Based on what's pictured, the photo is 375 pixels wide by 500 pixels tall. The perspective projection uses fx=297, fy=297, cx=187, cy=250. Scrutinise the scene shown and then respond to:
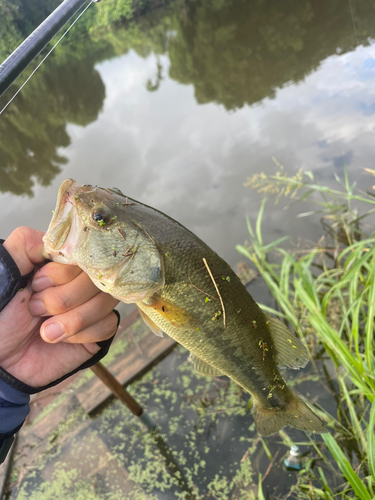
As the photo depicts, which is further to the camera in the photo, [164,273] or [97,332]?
[97,332]

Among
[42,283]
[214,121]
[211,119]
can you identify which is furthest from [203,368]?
[211,119]

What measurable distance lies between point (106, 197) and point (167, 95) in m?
11.8

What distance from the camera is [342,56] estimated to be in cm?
958

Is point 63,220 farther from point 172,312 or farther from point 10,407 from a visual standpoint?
point 10,407

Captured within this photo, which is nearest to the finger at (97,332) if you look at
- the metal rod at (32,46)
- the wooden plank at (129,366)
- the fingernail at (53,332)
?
the fingernail at (53,332)

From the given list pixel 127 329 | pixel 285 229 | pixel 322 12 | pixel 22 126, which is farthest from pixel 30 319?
pixel 322 12

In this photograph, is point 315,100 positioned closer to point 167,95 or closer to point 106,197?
point 167,95

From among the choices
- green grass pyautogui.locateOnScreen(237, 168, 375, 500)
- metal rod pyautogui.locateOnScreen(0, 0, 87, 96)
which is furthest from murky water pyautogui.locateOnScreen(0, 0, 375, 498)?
metal rod pyautogui.locateOnScreen(0, 0, 87, 96)

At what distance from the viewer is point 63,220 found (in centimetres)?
127

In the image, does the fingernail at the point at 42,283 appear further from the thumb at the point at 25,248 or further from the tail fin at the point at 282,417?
the tail fin at the point at 282,417

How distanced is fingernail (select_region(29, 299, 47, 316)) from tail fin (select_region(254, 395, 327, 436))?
1.31 meters

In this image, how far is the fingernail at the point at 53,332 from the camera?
4.42ft

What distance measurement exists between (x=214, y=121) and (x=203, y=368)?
8.56 m

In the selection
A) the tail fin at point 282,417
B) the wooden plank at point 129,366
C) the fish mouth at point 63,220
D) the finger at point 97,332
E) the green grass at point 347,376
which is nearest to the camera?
the fish mouth at point 63,220
